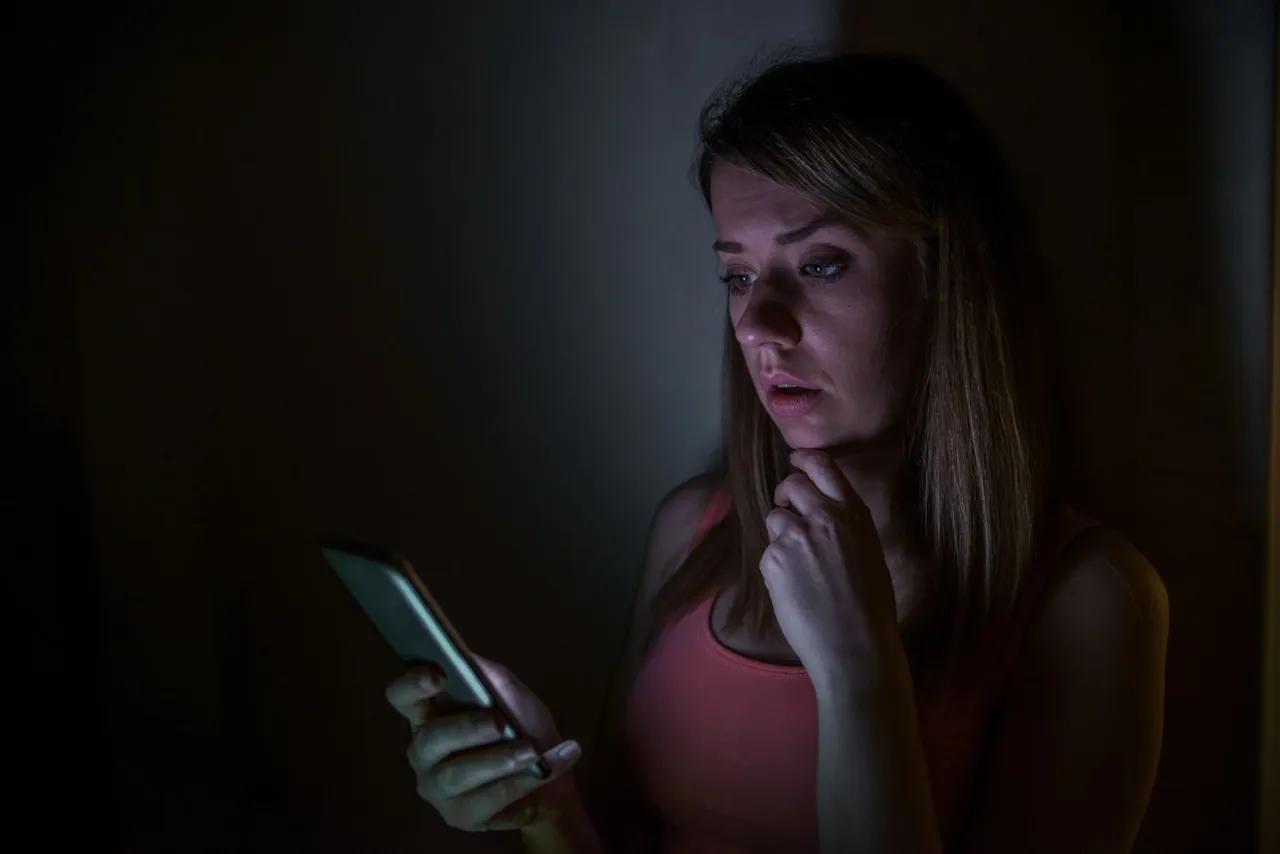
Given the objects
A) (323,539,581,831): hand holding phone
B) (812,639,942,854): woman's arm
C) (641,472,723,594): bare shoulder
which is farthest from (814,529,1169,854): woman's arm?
(641,472,723,594): bare shoulder

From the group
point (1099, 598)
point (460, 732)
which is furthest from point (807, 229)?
point (460, 732)

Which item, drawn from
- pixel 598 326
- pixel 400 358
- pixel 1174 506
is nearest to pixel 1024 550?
pixel 1174 506

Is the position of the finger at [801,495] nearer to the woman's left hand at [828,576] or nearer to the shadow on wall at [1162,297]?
the woman's left hand at [828,576]

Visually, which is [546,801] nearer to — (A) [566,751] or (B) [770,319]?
(A) [566,751]

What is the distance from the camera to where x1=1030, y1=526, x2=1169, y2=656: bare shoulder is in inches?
25.0

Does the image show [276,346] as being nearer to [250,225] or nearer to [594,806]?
[250,225]

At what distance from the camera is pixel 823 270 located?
2.22ft

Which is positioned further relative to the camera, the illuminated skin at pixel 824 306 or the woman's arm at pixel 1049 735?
the illuminated skin at pixel 824 306

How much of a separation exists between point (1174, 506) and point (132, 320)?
963 millimetres

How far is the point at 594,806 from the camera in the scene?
85cm

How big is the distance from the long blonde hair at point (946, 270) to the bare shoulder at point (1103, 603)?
31mm

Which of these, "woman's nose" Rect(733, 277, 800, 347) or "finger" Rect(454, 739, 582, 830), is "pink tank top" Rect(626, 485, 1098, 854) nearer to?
"finger" Rect(454, 739, 582, 830)

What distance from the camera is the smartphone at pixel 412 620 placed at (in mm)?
598

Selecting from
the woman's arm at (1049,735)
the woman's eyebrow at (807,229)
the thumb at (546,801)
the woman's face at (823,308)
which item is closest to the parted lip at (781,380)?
the woman's face at (823,308)
